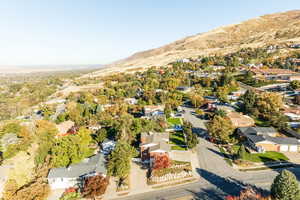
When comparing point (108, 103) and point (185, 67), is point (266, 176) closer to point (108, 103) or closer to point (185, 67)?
point (108, 103)

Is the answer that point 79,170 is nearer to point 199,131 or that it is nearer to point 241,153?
point 241,153

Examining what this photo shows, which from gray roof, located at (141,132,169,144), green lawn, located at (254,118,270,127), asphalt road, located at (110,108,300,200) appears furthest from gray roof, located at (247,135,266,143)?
gray roof, located at (141,132,169,144)

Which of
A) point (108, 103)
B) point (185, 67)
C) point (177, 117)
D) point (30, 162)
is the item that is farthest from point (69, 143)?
point (185, 67)

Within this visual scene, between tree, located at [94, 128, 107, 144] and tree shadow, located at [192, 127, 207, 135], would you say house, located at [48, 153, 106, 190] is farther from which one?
tree shadow, located at [192, 127, 207, 135]

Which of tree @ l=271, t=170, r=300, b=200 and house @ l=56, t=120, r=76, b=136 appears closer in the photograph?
tree @ l=271, t=170, r=300, b=200

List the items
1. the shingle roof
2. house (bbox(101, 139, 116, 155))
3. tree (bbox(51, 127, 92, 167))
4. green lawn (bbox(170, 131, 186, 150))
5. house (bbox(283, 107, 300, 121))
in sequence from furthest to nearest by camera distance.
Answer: house (bbox(283, 107, 300, 121)), the shingle roof, green lawn (bbox(170, 131, 186, 150)), house (bbox(101, 139, 116, 155)), tree (bbox(51, 127, 92, 167))

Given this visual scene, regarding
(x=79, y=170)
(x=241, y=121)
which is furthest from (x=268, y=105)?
(x=79, y=170)

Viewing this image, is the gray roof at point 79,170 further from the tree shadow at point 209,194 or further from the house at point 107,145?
the tree shadow at point 209,194
